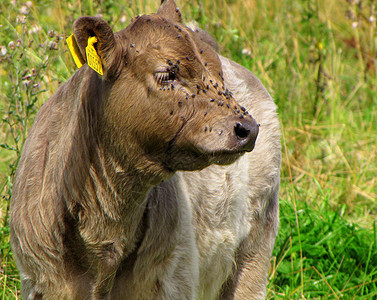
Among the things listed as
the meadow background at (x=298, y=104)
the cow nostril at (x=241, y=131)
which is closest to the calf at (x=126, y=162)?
the cow nostril at (x=241, y=131)

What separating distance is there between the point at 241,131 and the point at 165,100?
1.19ft

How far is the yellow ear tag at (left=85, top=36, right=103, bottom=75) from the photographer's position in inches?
102

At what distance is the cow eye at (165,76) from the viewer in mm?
2600

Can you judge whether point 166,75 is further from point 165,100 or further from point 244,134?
point 244,134

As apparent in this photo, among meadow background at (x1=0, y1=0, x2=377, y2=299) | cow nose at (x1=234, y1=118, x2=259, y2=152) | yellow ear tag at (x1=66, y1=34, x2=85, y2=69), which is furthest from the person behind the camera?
Answer: meadow background at (x1=0, y1=0, x2=377, y2=299)

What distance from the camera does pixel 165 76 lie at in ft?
8.54

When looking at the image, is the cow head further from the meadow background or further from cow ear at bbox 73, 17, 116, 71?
→ the meadow background

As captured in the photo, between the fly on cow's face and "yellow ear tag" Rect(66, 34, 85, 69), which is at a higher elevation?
"yellow ear tag" Rect(66, 34, 85, 69)

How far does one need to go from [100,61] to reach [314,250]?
9.25ft

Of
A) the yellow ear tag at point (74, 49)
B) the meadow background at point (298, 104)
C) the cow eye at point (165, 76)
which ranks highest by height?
the yellow ear tag at point (74, 49)

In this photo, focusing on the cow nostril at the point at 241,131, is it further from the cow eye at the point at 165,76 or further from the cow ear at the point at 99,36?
the cow ear at the point at 99,36

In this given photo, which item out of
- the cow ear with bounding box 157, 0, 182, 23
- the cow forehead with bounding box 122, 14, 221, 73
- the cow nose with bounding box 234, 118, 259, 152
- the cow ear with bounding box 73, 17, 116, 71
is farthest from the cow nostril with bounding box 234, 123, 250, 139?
the cow ear with bounding box 157, 0, 182, 23

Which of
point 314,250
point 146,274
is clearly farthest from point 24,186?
point 314,250

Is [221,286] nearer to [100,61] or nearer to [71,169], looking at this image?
[71,169]
